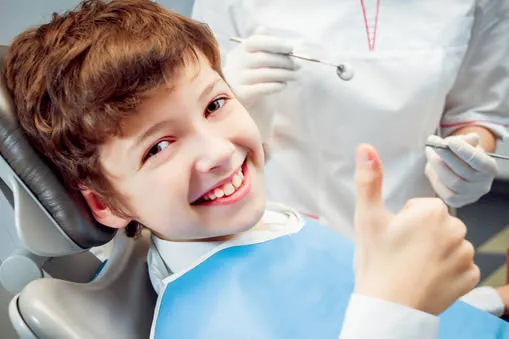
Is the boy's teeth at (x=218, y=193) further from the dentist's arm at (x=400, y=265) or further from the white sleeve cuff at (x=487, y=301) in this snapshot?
the white sleeve cuff at (x=487, y=301)

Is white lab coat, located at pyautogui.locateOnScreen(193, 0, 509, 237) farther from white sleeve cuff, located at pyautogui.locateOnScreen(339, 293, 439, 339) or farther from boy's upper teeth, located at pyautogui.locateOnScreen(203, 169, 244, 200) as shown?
white sleeve cuff, located at pyautogui.locateOnScreen(339, 293, 439, 339)

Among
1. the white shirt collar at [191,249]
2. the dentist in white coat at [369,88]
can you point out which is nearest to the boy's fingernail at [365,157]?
the white shirt collar at [191,249]

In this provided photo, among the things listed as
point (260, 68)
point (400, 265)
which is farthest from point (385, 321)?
point (260, 68)

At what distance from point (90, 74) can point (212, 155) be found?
0.64 ft

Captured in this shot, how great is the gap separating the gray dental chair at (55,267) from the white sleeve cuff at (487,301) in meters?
0.60

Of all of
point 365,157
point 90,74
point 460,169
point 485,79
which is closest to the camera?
point 365,157

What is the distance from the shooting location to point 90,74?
76 cm

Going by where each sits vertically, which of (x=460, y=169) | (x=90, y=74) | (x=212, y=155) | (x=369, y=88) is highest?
(x=90, y=74)

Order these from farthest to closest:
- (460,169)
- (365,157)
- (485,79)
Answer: (485,79) < (460,169) < (365,157)

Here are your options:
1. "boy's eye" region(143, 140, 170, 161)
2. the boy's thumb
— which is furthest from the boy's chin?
the boy's thumb

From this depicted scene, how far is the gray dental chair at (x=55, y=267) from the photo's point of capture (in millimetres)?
774

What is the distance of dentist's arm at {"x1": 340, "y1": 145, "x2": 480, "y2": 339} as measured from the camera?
59 centimetres

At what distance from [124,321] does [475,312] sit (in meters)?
0.58

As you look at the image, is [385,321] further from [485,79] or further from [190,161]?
[485,79]
